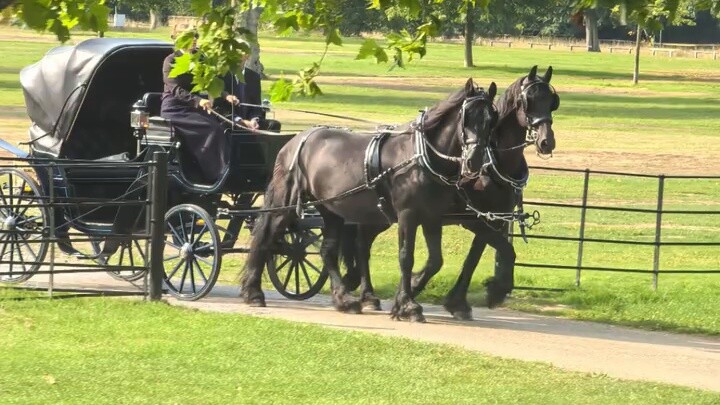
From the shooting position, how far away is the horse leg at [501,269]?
13227 millimetres

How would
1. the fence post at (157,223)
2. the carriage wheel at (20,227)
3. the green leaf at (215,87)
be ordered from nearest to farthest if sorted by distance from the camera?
the green leaf at (215,87) → the fence post at (157,223) → the carriage wheel at (20,227)

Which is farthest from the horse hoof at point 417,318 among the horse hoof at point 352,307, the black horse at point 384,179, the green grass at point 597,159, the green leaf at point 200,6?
the green leaf at point 200,6

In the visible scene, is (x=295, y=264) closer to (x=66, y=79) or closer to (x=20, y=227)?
(x=20, y=227)

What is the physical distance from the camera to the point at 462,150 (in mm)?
12648

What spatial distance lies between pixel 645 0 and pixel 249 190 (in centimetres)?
817

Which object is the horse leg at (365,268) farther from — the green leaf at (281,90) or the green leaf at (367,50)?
the green leaf at (367,50)

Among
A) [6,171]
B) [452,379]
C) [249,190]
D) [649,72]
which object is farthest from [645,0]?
[649,72]

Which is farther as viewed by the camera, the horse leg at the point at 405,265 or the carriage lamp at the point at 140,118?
the carriage lamp at the point at 140,118

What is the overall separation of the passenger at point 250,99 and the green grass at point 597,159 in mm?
2049

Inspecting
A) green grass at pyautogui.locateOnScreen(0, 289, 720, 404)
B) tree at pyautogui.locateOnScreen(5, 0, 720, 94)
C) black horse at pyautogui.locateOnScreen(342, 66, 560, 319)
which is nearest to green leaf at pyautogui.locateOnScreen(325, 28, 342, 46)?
tree at pyautogui.locateOnScreen(5, 0, 720, 94)

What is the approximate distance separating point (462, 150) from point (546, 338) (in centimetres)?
174

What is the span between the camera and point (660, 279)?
16.6m

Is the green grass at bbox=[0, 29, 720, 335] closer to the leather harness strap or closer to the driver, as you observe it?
the leather harness strap

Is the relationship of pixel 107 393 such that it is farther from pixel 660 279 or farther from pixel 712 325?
pixel 660 279
